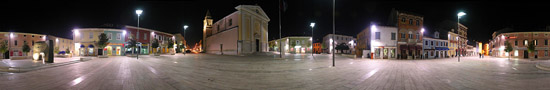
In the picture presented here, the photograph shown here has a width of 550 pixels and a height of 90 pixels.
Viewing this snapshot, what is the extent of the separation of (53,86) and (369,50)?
99.3ft

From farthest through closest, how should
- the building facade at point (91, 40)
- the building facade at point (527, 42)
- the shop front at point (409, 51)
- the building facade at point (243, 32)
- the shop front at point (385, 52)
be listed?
the building facade at point (527, 42) < the building facade at point (91, 40) < the building facade at point (243, 32) < the shop front at point (409, 51) < the shop front at point (385, 52)

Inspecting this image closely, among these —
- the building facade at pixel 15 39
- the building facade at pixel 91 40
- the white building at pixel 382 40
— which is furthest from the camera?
the building facade at pixel 15 39

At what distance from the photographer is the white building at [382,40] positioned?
27578 millimetres

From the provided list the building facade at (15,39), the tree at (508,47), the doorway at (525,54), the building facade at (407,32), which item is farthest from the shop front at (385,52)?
the building facade at (15,39)

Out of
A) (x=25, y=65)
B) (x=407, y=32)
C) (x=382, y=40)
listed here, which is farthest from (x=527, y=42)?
(x=25, y=65)

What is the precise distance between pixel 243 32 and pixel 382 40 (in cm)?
2152

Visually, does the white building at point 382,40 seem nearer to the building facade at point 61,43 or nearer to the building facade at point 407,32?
the building facade at point 407,32

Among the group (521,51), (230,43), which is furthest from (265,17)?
(521,51)

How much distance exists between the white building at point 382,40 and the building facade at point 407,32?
0.96 m

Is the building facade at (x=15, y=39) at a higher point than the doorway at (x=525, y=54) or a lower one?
higher

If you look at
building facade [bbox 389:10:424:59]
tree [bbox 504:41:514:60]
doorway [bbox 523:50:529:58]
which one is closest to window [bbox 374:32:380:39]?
building facade [bbox 389:10:424:59]

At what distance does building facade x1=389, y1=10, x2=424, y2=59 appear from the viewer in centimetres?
2767

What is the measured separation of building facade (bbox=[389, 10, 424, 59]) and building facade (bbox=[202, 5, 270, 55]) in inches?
895

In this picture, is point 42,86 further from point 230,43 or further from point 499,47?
point 499,47
